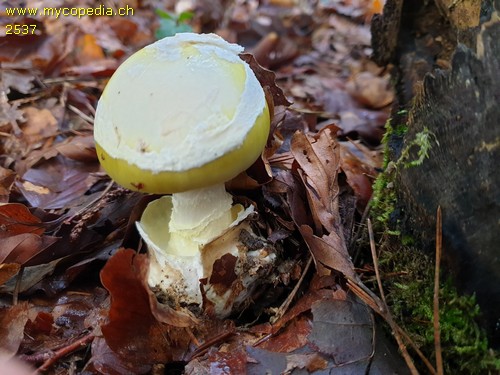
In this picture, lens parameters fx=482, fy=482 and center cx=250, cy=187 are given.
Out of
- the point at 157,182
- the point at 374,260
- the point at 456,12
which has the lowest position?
the point at 374,260

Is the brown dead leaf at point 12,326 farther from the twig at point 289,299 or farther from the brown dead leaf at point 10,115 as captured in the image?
the brown dead leaf at point 10,115

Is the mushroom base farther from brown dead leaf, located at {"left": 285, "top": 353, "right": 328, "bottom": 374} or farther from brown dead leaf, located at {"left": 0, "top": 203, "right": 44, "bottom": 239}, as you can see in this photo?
brown dead leaf, located at {"left": 0, "top": 203, "right": 44, "bottom": 239}

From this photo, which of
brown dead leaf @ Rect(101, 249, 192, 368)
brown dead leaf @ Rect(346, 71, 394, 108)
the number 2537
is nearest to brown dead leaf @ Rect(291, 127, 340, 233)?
brown dead leaf @ Rect(101, 249, 192, 368)

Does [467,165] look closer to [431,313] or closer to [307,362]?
[431,313]

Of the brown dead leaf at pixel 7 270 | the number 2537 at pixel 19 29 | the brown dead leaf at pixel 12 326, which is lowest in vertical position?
the number 2537 at pixel 19 29

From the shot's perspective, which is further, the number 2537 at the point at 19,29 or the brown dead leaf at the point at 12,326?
the number 2537 at the point at 19,29

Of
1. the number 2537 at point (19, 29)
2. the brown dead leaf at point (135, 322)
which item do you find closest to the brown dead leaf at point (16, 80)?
the number 2537 at point (19, 29)

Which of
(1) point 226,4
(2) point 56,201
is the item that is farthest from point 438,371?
(1) point 226,4

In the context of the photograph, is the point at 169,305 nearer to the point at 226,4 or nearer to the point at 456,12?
the point at 456,12
